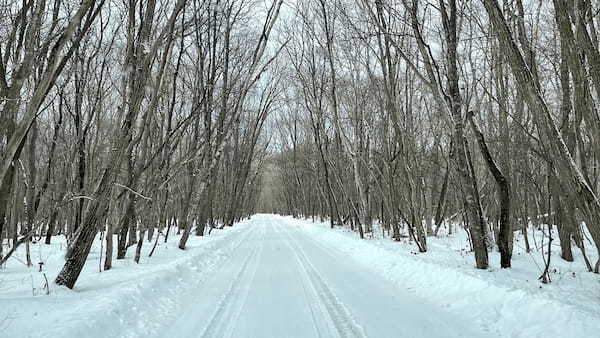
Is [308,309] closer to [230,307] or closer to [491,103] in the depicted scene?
[230,307]

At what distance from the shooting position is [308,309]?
5.27m

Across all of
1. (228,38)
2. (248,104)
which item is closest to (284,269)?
(228,38)

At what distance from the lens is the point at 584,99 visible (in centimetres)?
447

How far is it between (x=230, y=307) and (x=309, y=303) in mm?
1166

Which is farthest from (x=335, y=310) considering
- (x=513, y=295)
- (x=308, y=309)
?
(x=513, y=295)

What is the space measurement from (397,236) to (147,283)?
10990 millimetres

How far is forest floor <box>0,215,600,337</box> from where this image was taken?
4.16 metres

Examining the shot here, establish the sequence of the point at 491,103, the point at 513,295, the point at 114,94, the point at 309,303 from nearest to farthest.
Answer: the point at 513,295 < the point at 309,303 < the point at 491,103 < the point at 114,94

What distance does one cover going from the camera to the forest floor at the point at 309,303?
4156 millimetres

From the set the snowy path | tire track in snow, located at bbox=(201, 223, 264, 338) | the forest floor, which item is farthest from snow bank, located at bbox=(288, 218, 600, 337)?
tire track in snow, located at bbox=(201, 223, 264, 338)

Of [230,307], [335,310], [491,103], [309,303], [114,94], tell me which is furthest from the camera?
[114,94]

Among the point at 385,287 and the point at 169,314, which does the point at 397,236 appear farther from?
the point at 169,314

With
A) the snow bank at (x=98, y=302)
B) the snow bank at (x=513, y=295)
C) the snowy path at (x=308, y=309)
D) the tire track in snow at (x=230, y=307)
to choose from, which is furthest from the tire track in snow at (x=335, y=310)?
the snow bank at (x=98, y=302)

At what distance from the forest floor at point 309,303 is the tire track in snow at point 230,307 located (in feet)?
0.05
